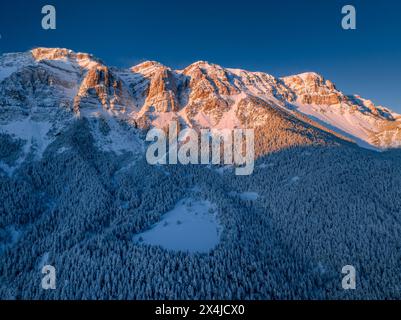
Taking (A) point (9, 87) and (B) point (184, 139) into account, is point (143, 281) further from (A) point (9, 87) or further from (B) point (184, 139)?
(A) point (9, 87)

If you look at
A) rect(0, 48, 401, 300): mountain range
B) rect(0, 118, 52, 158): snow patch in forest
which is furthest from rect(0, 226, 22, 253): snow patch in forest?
rect(0, 118, 52, 158): snow patch in forest

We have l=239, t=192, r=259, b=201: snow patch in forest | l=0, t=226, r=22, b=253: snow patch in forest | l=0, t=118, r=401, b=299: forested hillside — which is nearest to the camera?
l=0, t=118, r=401, b=299: forested hillside

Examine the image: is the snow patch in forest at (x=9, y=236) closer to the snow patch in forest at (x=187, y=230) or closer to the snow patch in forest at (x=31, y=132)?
the snow patch in forest at (x=187, y=230)

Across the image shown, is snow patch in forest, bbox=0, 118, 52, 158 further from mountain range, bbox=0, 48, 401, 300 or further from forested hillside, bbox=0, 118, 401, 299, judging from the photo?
forested hillside, bbox=0, 118, 401, 299

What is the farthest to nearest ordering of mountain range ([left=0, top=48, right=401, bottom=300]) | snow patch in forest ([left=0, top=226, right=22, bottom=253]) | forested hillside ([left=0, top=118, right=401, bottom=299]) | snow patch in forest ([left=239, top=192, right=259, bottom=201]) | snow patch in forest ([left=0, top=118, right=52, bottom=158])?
snow patch in forest ([left=0, top=118, right=52, bottom=158])
snow patch in forest ([left=239, top=192, right=259, bottom=201])
snow patch in forest ([left=0, top=226, right=22, bottom=253])
mountain range ([left=0, top=48, right=401, bottom=300])
forested hillside ([left=0, top=118, right=401, bottom=299])

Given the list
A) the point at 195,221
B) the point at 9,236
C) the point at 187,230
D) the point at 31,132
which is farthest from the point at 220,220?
the point at 31,132

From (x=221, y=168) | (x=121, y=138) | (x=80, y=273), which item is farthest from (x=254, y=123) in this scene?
(x=80, y=273)

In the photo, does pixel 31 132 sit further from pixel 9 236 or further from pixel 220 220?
pixel 220 220

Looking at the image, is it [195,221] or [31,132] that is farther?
[31,132]
